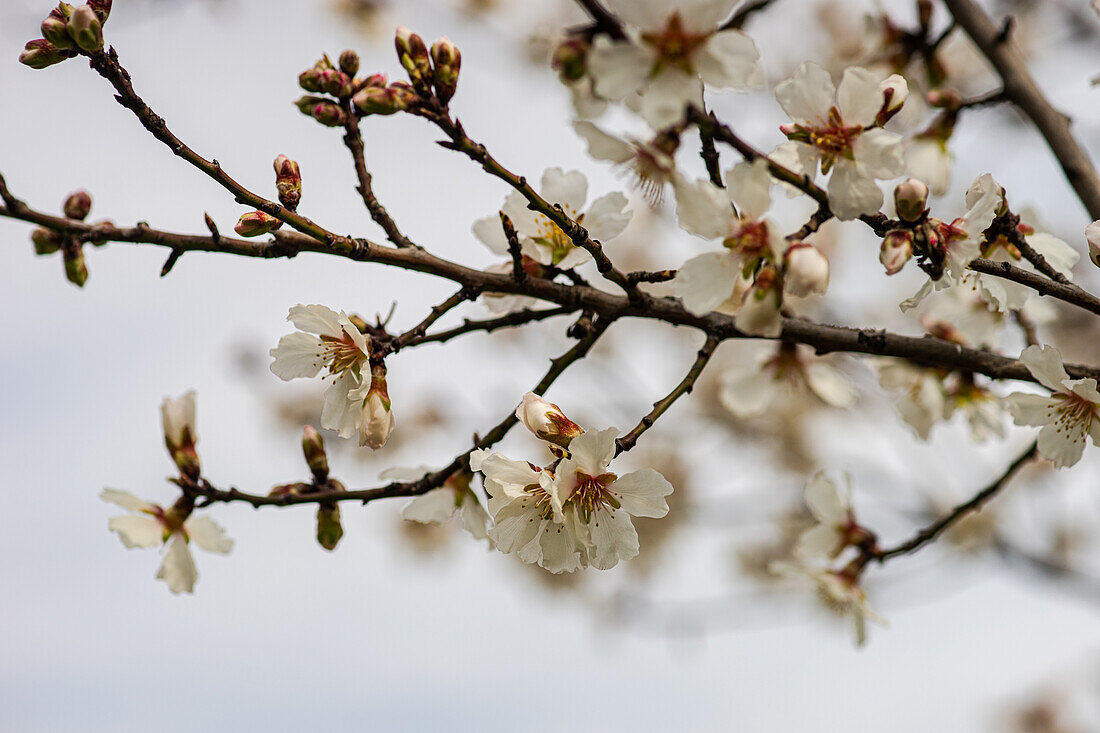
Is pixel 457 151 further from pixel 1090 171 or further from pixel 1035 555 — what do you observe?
pixel 1035 555

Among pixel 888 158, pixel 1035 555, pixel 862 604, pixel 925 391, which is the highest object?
pixel 1035 555

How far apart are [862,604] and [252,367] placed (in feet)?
13.7

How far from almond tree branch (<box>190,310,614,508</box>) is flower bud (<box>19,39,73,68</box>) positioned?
73 cm

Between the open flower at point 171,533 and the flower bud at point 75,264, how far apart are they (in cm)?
49

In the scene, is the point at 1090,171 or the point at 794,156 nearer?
the point at 794,156

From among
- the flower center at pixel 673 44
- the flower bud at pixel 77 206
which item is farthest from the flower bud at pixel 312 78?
the flower center at pixel 673 44

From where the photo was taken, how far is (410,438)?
226 inches

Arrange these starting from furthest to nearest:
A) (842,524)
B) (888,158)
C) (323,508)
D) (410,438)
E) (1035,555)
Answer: (410,438), (1035,555), (842,524), (323,508), (888,158)

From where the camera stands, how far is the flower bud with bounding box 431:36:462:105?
1267 millimetres

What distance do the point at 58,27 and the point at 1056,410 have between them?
1634 mm

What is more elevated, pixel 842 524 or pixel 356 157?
pixel 356 157

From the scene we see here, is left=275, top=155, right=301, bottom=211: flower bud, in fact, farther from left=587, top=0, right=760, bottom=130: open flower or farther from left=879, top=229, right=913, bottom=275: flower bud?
left=879, top=229, right=913, bottom=275: flower bud

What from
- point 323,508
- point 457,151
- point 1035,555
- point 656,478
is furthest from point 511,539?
point 1035,555

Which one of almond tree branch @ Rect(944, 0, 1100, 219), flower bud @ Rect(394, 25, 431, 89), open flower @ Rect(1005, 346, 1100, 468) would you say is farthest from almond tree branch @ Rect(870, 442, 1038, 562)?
flower bud @ Rect(394, 25, 431, 89)
